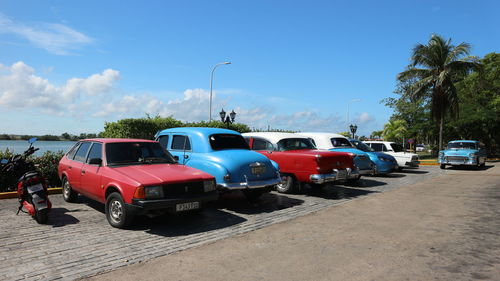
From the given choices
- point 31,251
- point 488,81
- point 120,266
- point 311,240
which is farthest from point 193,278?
point 488,81

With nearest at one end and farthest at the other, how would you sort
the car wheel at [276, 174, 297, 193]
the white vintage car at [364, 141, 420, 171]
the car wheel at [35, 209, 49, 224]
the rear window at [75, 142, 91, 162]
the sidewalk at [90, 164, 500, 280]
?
the sidewalk at [90, 164, 500, 280], the car wheel at [35, 209, 49, 224], the rear window at [75, 142, 91, 162], the car wheel at [276, 174, 297, 193], the white vintage car at [364, 141, 420, 171]

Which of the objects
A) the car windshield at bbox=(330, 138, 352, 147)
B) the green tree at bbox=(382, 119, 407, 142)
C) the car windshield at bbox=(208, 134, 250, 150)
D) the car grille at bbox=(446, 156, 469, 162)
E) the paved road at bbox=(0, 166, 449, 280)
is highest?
the green tree at bbox=(382, 119, 407, 142)

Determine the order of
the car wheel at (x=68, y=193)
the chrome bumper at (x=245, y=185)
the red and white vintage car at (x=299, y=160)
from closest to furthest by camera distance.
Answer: the chrome bumper at (x=245, y=185) < the car wheel at (x=68, y=193) < the red and white vintage car at (x=299, y=160)

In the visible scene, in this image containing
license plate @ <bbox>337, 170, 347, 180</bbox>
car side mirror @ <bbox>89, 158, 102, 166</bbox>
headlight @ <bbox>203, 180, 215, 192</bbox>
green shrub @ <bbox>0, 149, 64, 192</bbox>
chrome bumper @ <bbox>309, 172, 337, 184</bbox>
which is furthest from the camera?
green shrub @ <bbox>0, 149, 64, 192</bbox>

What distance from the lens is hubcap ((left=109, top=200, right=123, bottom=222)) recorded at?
5965 millimetres

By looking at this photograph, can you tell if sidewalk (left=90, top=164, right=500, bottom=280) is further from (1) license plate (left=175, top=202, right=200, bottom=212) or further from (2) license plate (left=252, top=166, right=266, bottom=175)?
(2) license plate (left=252, top=166, right=266, bottom=175)

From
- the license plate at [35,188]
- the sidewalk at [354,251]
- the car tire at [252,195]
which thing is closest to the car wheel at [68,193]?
the license plate at [35,188]

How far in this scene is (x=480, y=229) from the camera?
6172 millimetres

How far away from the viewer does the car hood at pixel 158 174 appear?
5738mm

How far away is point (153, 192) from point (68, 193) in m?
3.59

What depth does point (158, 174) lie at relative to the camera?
6.03 metres

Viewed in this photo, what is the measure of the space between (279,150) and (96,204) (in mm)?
5192

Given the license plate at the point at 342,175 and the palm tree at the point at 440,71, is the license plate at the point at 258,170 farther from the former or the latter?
the palm tree at the point at 440,71

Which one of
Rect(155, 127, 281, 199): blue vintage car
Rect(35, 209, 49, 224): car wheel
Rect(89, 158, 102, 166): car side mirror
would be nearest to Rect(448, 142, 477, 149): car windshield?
Rect(155, 127, 281, 199): blue vintage car
